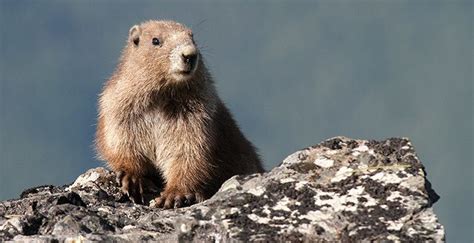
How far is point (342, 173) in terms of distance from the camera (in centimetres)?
723

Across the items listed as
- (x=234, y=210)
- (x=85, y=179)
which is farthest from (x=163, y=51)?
(x=234, y=210)

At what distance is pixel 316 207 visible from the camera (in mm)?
6727

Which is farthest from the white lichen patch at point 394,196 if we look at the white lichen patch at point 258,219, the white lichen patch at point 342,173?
the white lichen patch at point 258,219

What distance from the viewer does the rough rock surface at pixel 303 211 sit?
639 cm

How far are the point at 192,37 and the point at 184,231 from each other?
694 cm

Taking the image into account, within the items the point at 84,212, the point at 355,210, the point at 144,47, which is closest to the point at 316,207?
the point at 355,210

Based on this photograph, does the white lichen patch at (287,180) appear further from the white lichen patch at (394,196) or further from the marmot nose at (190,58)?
the marmot nose at (190,58)

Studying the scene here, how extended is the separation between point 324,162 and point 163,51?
594 cm

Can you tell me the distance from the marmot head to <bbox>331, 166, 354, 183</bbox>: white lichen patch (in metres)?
5.20

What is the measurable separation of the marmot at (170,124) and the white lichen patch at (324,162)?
405 cm

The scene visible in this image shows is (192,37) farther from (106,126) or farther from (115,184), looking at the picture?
(115,184)

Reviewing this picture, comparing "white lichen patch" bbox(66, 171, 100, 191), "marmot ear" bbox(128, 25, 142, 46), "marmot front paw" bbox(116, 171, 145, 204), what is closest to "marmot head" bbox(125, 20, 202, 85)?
"marmot ear" bbox(128, 25, 142, 46)

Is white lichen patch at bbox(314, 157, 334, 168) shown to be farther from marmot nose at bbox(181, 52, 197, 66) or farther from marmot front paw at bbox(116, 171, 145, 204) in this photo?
marmot nose at bbox(181, 52, 197, 66)

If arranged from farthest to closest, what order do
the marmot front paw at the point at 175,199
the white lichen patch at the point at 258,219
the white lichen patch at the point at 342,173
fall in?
the marmot front paw at the point at 175,199 < the white lichen patch at the point at 342,173 < the white lichen patch at the point at 258,219
